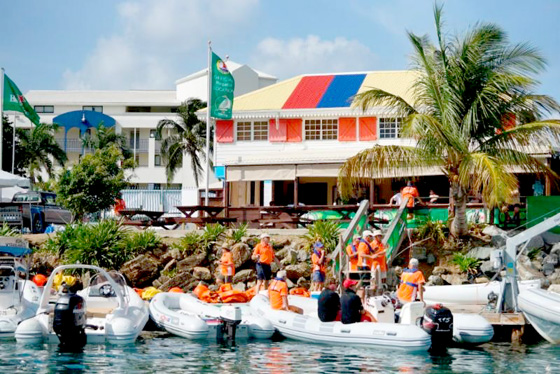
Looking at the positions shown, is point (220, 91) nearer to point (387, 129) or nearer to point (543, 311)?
point (387, 129)

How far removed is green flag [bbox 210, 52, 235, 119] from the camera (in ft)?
124

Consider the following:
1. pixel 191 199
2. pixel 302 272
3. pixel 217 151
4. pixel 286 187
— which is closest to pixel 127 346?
pixel 302 272

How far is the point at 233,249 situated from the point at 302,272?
2.36m

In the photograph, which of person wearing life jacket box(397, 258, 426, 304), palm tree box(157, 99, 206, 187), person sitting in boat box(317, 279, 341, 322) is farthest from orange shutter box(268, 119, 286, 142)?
person sitting in boat box(317, 279, 341, 322)

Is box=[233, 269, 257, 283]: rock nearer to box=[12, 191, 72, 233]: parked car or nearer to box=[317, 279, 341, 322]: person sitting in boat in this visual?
box=[317, 279, 341, 322]: person sitting in boat

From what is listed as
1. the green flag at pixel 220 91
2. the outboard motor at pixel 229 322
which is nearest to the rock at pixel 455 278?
the outboard motor at pixel 229 322

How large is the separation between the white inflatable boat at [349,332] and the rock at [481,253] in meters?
7.91

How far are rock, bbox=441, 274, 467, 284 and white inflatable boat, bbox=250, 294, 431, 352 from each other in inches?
273

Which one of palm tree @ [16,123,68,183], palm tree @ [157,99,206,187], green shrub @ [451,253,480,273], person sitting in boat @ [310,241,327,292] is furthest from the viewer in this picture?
palm tree @ [16,123,68,183]

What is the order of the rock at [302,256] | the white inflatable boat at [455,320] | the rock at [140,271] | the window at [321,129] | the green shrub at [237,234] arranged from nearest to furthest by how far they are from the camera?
the white inflatable boat at [455,320] → the rock at [302,256] → the rock at [140,271] → the green shrub at [237,234] → the window at [321,129]

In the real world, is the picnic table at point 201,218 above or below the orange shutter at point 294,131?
below

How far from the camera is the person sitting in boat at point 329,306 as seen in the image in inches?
796

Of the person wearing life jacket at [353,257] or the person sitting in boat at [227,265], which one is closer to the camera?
the person wearing life jacket at [353,257]

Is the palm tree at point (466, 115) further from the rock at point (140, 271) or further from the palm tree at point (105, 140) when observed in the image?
the palm tree at point (105, 140)
